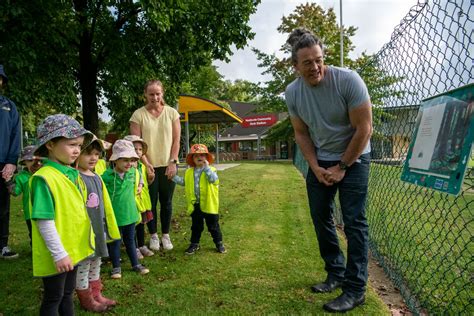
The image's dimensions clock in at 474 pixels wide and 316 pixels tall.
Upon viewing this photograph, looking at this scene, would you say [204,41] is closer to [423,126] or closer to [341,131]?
[341,131]

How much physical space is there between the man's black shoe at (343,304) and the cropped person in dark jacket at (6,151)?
143 inches

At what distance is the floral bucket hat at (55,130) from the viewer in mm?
2320

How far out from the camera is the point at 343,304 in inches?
111

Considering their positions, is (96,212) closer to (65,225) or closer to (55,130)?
(65,225)

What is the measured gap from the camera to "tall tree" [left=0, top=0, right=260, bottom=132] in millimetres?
6223

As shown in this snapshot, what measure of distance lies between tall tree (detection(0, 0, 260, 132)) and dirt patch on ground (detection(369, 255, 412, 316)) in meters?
5.07

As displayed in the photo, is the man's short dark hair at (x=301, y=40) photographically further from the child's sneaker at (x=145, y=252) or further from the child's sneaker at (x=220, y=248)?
the child's sneaker at (x=145, y=252)

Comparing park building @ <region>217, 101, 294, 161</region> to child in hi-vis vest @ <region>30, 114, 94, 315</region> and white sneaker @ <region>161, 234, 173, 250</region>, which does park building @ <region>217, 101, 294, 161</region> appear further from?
child in hi-vis vest @ <region>30, 114, 94, 315</region>

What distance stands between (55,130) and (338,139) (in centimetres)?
212

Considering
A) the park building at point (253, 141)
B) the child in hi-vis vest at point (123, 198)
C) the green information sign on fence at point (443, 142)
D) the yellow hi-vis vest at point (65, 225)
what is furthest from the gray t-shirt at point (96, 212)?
the park building at point (253, 141)

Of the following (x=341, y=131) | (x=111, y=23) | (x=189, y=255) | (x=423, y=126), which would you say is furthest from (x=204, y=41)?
(x=423, y=126)

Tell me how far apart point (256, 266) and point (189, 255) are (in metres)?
0.90

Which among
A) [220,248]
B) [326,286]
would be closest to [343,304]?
[326,286]

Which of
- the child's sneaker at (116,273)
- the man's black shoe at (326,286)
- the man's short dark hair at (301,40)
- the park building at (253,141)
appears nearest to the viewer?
the man's short dark hair at (301,40)
